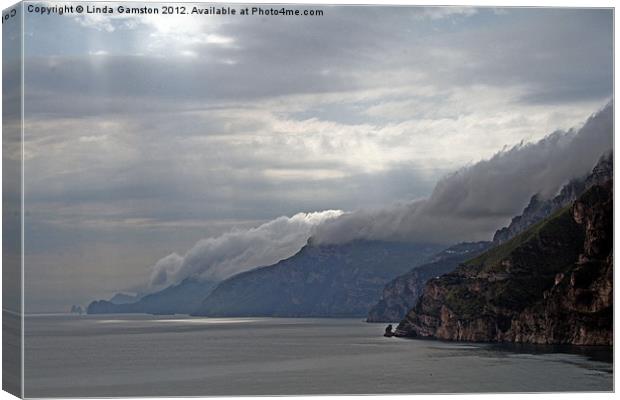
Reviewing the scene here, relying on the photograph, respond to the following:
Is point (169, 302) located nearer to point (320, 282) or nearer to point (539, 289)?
point (320, 282)

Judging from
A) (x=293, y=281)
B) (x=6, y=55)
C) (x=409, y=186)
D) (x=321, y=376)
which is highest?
(x=6, y=55)

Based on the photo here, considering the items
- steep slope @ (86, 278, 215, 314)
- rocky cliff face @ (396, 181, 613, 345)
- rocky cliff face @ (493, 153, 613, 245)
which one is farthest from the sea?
rocky cliff face @ (493, 153, 613, 245)

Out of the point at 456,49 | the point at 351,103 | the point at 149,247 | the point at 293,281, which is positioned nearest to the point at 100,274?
the point at 149,247

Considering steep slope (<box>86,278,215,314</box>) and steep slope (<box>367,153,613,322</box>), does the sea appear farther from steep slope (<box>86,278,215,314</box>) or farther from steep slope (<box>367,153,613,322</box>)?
steep slope (<box>367,153,613,322</box>)

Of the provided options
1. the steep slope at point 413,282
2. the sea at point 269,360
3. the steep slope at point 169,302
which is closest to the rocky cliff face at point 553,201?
the steep slope at point 413,282

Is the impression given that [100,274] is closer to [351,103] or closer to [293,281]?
[293,281]
